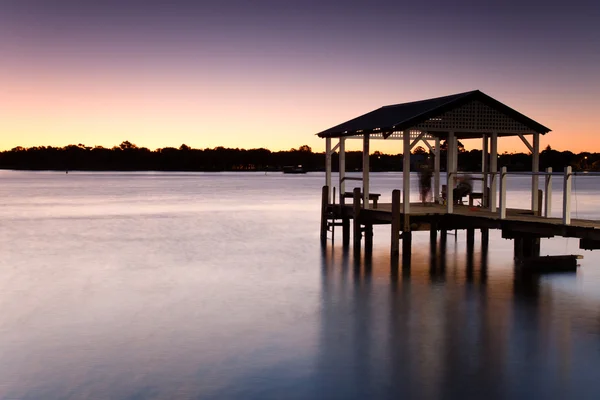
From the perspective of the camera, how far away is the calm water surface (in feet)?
29.5

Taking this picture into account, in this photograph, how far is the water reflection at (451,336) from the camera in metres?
8.94

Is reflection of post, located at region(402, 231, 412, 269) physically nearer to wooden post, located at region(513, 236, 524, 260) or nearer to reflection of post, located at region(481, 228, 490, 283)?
reflection of post, located at region(481, 228, 490, 283)

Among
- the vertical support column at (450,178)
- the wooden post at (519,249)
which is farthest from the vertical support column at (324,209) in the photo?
the wooden post at (519,249)

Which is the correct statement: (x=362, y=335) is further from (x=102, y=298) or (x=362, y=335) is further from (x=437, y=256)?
(x=437, y=256)

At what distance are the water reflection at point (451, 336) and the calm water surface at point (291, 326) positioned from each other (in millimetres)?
38

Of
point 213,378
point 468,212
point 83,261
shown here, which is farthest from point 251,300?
point 83,261

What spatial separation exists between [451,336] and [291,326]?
2.90 meters

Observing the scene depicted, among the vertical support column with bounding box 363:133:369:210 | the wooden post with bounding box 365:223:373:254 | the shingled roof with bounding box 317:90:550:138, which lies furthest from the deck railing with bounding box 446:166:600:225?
the wooden post with bounding box 365:223:373:254

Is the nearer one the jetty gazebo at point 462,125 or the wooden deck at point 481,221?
the wooden deck at point 481,221

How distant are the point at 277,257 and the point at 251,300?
7.64m

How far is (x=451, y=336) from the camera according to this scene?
450 inches

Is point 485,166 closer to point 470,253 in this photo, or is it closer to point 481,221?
point 470,253

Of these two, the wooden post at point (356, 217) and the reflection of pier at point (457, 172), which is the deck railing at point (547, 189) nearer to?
the reflection of pier at point (457, 172)

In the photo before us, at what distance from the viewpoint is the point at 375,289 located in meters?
15.8
